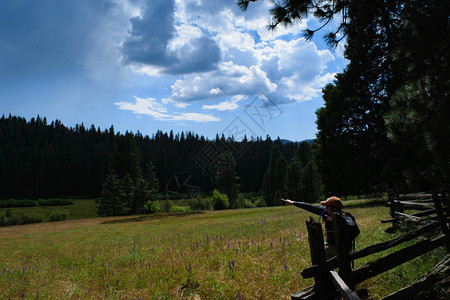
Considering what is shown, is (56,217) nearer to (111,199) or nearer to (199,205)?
(111,199)

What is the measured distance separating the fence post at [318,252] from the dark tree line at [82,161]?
3948 inches

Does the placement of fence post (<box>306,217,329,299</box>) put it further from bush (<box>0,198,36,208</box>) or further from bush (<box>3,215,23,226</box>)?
bush (<box>0,198,36,208</box>)

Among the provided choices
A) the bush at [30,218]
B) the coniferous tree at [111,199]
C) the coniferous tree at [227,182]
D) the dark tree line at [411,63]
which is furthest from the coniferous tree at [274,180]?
the dark tree line at [411,63]

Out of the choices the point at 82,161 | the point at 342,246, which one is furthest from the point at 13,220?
the point at 82,161

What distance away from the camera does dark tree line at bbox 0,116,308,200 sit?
121688 mm

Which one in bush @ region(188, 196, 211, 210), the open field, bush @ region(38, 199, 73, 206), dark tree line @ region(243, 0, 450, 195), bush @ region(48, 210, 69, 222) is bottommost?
bush @ region(38, 199, 73, 206)

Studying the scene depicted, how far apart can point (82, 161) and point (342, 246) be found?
156463mm

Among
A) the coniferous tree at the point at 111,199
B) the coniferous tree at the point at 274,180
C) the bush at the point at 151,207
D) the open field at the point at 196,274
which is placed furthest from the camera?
the coniferous tree at the point at 274,180

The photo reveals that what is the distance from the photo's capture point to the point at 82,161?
461 ft

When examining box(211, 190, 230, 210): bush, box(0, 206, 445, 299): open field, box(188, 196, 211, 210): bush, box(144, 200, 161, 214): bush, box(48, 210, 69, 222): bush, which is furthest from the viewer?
box(211, 190, 230, 210): bush

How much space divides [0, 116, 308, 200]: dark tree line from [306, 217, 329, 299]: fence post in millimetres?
100279

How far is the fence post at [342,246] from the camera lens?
4445mm

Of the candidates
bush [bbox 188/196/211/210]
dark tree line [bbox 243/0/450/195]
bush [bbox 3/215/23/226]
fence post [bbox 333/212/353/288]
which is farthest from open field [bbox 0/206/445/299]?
bush [bbox 188/196/211/210]

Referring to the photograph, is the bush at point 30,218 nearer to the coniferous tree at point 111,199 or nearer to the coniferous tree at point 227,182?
the coniferous tree at point 111,199
